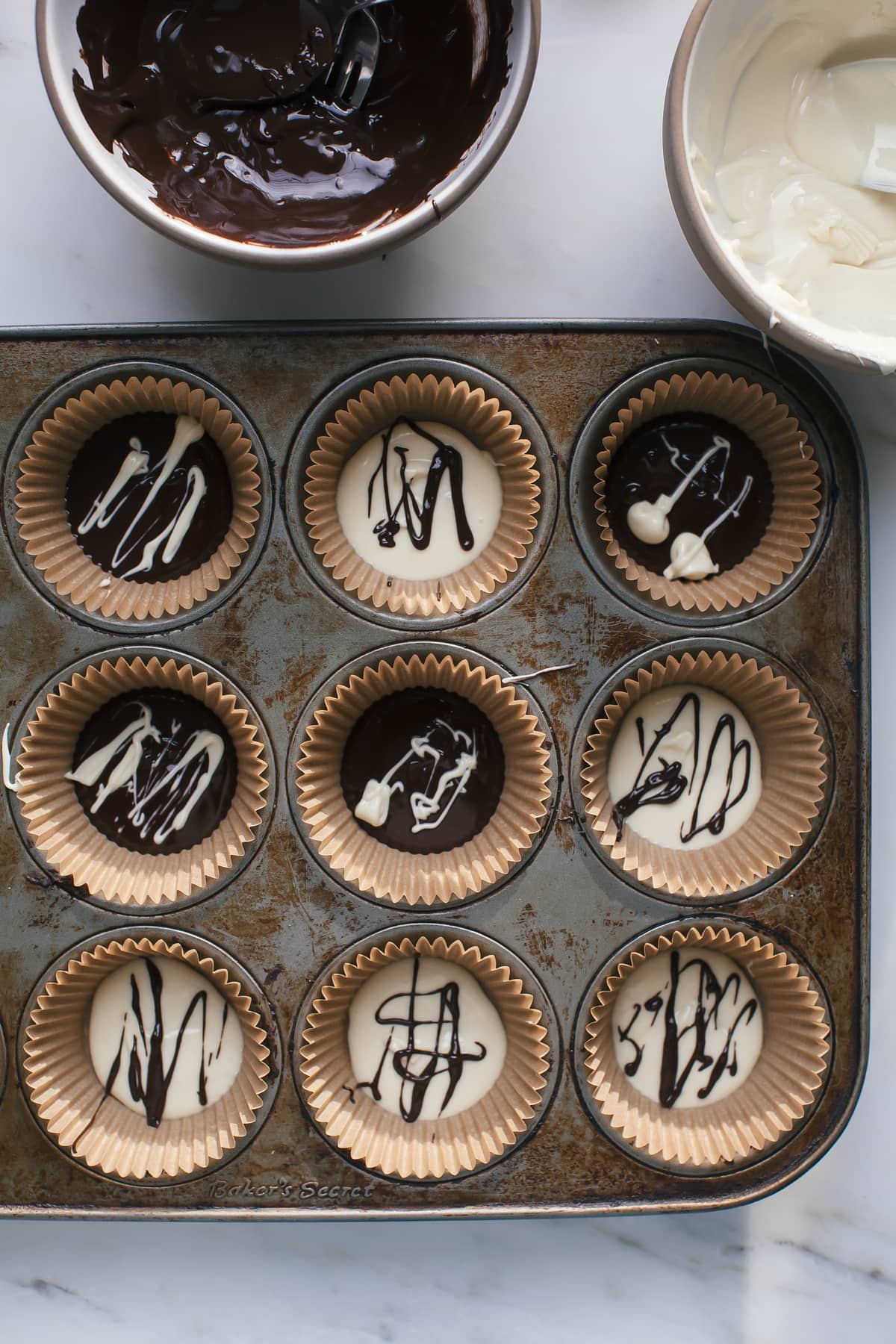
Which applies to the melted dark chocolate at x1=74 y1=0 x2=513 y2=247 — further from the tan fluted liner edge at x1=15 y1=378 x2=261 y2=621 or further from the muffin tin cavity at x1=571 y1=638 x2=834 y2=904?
the muffin tin cavity at x1=571 y1=638 x2=834 y2=904

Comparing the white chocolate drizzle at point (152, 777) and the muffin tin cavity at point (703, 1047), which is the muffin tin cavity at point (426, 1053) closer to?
the muffin tin cavity at point (703, 1047)

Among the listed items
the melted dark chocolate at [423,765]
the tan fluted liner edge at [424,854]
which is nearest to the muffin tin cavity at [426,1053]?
the tan fluted liner edge at [424,854]

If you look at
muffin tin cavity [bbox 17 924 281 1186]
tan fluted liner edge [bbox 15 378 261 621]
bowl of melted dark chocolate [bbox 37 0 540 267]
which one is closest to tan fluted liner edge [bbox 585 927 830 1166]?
muffin tin cavity [bbox 17 924 281 1186]

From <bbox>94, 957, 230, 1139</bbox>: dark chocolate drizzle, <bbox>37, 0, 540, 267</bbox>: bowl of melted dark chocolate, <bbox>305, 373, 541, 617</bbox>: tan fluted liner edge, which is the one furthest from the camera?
<bbox>94, 957, 230, 1139</bbox>: dark chocolate drizzle

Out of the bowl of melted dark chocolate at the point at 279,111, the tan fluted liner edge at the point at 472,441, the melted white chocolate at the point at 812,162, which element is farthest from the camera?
the tan fluted liner edge at the point at 472,441

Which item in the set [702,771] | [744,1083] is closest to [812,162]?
[702,771]

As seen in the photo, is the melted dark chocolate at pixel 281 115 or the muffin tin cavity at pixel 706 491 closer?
the melted dark chocolate at pixel 281 115

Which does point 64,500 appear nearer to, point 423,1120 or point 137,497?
point 137,497
